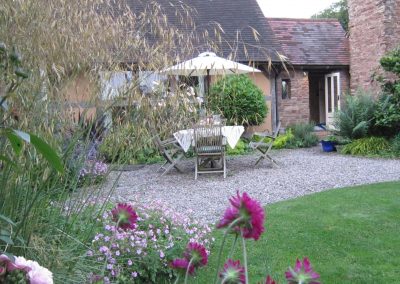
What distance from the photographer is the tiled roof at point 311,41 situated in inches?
601

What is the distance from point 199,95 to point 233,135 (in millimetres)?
4483

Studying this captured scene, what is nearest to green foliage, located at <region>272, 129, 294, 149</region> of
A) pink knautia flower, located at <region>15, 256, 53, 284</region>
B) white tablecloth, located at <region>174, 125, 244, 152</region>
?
white tablecloth, located at <region>174, 125, 244, 152</region>

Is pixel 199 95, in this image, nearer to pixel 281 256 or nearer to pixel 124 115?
pixel 124 115

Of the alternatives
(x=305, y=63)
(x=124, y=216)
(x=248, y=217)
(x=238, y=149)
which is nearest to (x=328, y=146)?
(x=238, y=149)

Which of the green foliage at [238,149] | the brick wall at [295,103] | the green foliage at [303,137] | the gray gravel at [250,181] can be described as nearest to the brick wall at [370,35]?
the brick wall at [295,103]

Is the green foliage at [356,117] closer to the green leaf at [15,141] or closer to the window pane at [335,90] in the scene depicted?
the window pane at [335,90]

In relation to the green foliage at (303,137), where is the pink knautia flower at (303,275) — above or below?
above

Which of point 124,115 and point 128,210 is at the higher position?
point 124,115

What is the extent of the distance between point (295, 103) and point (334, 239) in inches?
452

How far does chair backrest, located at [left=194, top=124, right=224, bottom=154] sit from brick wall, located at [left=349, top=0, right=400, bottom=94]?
248 inches

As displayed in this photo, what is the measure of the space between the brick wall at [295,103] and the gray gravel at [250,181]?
5205mm

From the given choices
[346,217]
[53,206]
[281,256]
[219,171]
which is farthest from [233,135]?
[53,206]

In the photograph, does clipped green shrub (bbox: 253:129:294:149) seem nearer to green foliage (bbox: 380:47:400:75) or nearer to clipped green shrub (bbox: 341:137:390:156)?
clipped green shrub (bbox: 341:137:390:156)

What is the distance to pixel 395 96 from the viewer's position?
11203 mm
